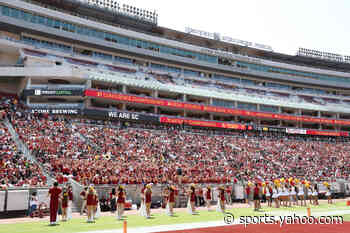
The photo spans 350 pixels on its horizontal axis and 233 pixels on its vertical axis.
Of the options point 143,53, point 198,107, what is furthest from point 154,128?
point 143,53

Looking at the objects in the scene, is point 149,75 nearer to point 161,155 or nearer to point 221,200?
point 161,155

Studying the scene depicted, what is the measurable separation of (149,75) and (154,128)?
531 inches

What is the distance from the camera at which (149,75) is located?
56344mm

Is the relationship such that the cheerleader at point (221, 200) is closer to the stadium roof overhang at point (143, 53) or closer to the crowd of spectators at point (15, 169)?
the crowd of spectators at point (15, 169)

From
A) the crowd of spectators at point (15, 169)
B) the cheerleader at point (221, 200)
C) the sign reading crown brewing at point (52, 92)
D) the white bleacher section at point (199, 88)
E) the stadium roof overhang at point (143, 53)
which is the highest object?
the stadium roof overhang at point (143, 53)

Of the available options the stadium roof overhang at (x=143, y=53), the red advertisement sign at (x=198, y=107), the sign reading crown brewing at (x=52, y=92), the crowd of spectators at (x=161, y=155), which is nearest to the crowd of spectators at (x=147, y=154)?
the crowd of spectators at (x=161, y=155)

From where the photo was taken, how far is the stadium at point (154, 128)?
19.0 meters

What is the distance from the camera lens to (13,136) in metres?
29.1

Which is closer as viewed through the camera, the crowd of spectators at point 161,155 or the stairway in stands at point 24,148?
the stairway in stands at point 24,148

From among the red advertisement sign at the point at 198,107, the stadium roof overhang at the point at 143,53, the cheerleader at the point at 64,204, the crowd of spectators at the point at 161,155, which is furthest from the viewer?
the stadium roof overhang at the point at 143,53

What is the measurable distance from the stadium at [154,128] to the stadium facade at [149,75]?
0.83 feet

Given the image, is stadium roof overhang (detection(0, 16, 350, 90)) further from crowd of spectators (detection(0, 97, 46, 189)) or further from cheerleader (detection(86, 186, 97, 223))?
cheerleader (detection(86, 186, 97, 223))

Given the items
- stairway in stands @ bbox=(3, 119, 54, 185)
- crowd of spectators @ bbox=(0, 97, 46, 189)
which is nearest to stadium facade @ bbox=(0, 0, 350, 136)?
stairway in stands @ bbox=(3, 119, 54, 185)

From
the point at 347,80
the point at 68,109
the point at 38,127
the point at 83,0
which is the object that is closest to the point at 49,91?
the point at 68,109
